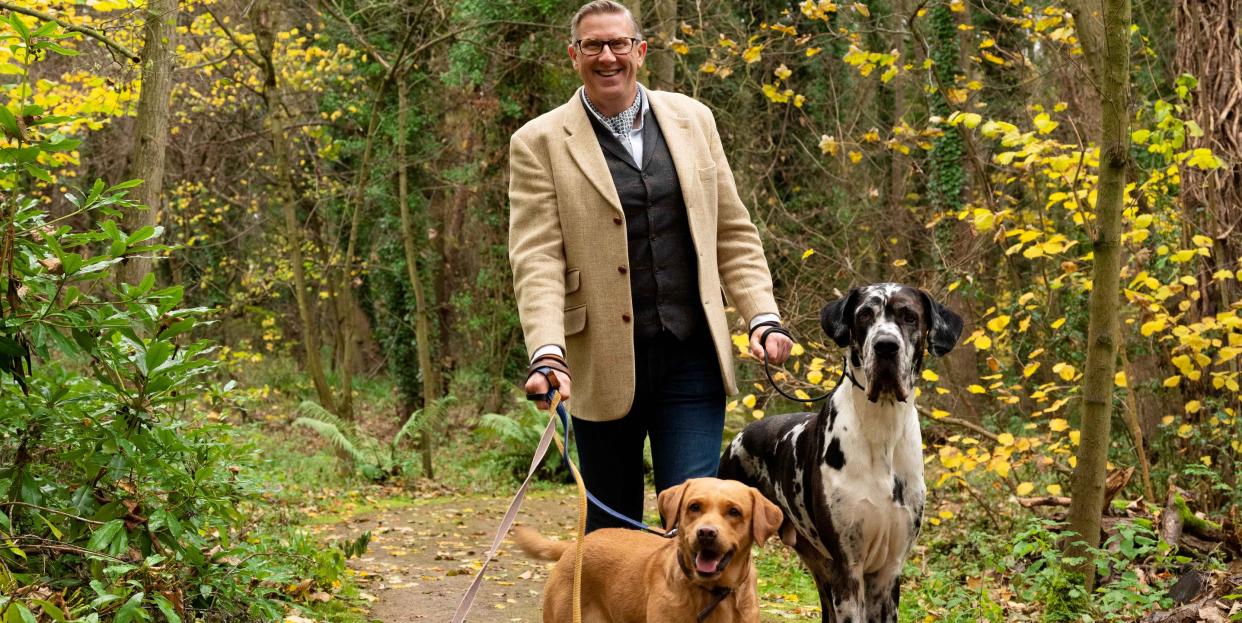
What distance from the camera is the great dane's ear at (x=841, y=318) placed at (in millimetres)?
4379

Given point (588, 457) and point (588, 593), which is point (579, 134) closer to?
point (588, 457)

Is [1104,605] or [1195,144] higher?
[1195,144]

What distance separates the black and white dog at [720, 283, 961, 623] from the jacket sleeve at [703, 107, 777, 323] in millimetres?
306

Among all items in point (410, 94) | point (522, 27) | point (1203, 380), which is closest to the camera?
point (1203, 380)

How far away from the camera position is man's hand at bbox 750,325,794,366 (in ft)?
13.4

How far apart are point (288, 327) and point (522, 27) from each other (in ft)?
46.2

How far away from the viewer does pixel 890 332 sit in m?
4.14

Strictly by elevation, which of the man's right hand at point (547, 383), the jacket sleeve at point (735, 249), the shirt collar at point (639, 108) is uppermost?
the shirt collar at point (639, 108)

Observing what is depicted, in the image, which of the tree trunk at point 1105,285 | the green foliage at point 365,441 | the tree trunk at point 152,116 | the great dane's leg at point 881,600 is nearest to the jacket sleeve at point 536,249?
the great dane's leg at point 881,600

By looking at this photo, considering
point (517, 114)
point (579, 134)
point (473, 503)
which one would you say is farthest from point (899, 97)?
point (579, 134)

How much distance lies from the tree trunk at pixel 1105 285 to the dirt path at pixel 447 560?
3.16 meters

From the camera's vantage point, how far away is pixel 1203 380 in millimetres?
7496

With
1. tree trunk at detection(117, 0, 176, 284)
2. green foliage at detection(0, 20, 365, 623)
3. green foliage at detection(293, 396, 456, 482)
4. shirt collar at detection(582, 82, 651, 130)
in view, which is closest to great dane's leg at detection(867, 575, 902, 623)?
shirt collar at detection(582, 82, 651, 130)

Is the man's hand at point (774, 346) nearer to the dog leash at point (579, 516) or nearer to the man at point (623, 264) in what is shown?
the man at point (623, 264)
